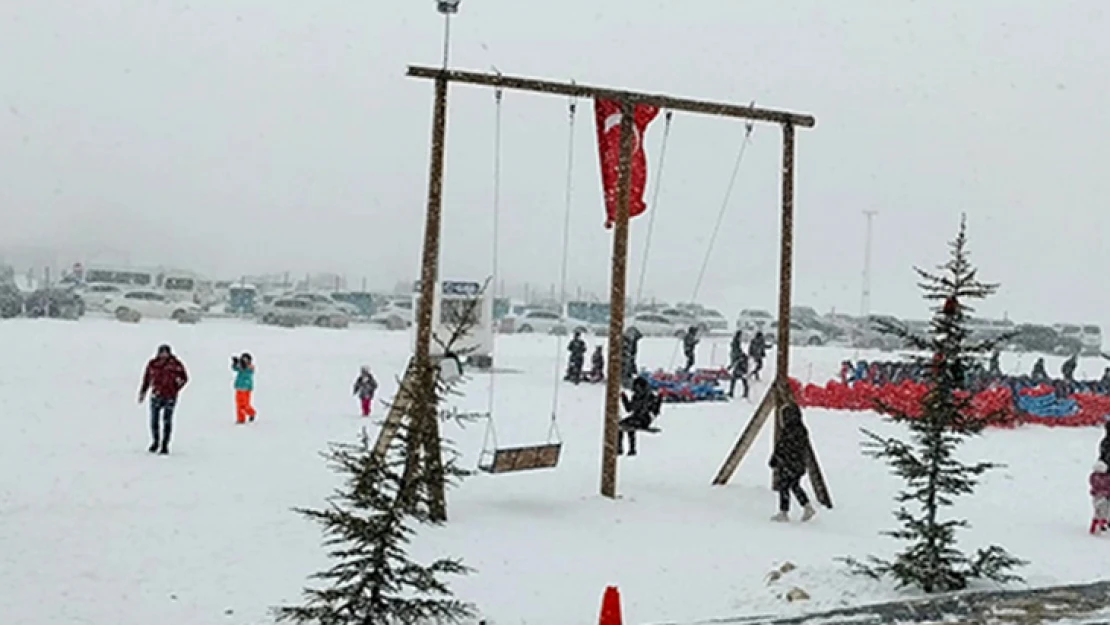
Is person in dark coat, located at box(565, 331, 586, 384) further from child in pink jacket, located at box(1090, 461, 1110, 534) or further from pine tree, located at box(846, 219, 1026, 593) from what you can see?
pine tree, located at box(846, 219, 1026, 593)

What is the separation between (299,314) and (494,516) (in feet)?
147

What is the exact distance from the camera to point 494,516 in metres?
15.0

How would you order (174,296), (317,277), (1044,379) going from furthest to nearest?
1. (317,277)
2. (174,296)
3. (1044,379)

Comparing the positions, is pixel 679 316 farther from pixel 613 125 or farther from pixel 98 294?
pixel 613 125

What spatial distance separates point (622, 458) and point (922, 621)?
34.9 feet

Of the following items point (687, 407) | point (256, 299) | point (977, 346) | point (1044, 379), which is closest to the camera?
point (977, 346)

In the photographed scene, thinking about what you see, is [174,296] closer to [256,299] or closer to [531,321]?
[256,299]

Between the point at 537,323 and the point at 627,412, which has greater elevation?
the point at 537,323

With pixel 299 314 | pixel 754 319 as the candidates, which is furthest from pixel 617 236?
pixel 754 319

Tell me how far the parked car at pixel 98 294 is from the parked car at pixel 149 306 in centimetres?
36

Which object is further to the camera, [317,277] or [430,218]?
[317,277]

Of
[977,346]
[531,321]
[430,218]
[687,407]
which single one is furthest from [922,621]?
[531,321]

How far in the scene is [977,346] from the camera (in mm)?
11586

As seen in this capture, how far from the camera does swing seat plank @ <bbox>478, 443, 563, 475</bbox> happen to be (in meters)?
15.1
